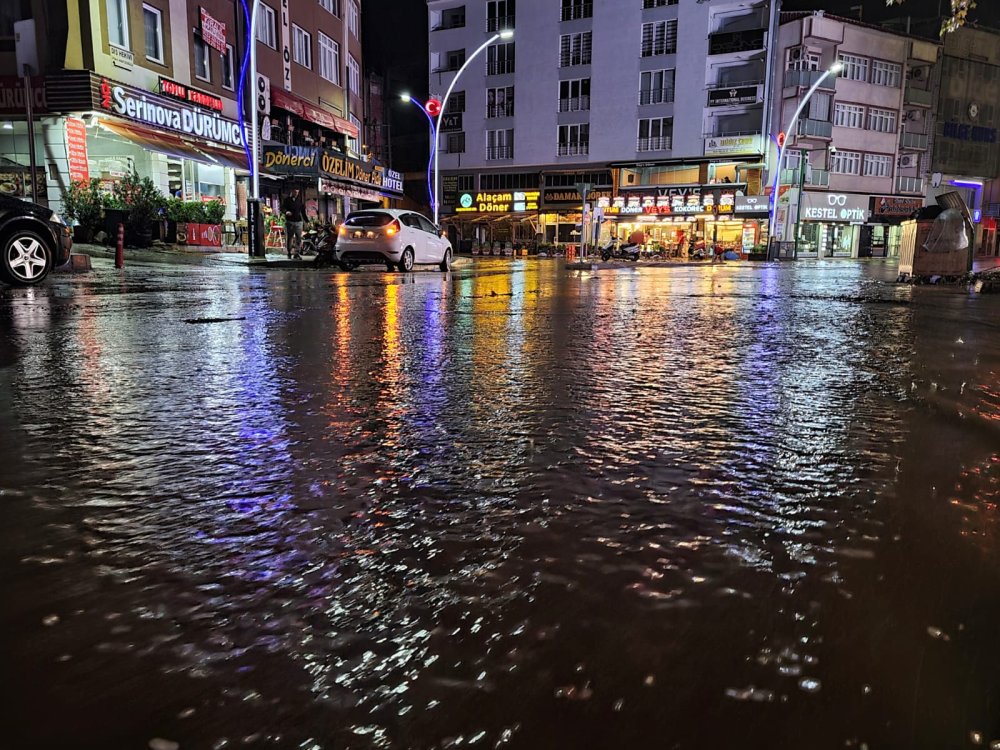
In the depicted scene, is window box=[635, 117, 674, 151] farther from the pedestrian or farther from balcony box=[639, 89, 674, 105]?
the pedestrian

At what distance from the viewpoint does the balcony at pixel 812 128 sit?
4716cm

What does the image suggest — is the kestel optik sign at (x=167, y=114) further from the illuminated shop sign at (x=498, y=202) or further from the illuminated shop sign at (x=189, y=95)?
the illuminated shop sign at (x=498, y=202)

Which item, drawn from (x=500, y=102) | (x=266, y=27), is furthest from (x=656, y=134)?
(x=266, y=27)

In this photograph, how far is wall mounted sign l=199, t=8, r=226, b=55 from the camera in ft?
86.1

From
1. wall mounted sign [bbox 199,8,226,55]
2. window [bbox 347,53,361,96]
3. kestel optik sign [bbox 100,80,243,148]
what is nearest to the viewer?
kestel optik sign [bbox 100,80,243,148]


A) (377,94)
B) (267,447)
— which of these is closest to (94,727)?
(267,447)

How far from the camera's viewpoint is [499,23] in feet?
177

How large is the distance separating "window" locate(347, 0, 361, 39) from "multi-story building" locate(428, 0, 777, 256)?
14.2 m

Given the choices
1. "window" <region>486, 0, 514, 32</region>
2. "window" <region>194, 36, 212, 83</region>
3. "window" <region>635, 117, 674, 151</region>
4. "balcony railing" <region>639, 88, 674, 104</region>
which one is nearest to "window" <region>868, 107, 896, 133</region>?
"balcony railing" <region>639, 88, 674, 104</region>

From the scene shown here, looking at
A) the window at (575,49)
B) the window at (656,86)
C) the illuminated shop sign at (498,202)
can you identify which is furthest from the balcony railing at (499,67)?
the window at (656,86)

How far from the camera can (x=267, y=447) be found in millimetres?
2932

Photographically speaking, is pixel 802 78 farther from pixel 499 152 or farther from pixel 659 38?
pixel 499 152

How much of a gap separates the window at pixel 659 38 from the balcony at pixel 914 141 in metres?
18.1

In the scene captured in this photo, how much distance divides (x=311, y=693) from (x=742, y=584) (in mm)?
1039
